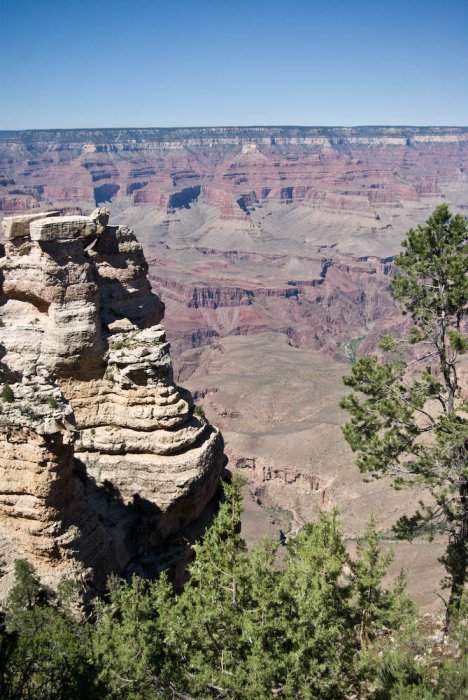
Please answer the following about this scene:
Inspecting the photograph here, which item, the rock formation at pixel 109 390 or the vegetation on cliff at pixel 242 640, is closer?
the vegetation on cliff at pixel 242 640

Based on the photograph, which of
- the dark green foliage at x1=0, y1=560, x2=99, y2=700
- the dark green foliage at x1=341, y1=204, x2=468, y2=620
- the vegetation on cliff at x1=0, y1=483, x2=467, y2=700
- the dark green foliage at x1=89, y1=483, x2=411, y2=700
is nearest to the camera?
the dark green foliage at x1=89, y1=483, x2=411, y2=700

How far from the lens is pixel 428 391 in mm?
19438

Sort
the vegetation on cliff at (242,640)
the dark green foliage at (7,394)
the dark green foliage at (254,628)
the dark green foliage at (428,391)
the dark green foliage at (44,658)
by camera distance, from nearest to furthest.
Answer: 1. the dark green foliage at (254,628)
2. the vegetation on cliff at (242,640)
3. the dark green foliage at (44,658)
4. the dark green foliage at (7,394)
5. the dark green foliage at (428,391)

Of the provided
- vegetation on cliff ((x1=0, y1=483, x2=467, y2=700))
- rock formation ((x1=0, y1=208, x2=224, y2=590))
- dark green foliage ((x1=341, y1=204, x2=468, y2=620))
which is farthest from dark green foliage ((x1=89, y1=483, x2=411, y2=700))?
rock formation ((x1=0, y1=208, x2=224, y2=590))

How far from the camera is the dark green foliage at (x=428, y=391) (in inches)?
739

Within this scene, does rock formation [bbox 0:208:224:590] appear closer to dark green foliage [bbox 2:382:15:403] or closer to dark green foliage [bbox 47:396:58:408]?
dark green foliage [bbox 2:382:15:403]

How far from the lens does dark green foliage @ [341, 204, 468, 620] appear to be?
18.8 metres

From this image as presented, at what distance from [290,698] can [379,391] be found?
36.6ft

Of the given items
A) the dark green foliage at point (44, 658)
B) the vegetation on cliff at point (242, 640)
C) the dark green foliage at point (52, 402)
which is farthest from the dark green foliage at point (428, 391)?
the dark green foliage at point (44, 658)

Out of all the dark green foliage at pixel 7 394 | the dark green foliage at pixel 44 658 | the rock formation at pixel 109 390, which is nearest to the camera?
the dark green foliage at pixel 44 658

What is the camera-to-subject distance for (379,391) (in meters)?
20.3

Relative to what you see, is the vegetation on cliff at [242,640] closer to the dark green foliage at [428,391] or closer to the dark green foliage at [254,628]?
the dark green foliage at [254,628]

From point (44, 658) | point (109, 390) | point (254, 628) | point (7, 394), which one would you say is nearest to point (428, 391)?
point (254, 628)

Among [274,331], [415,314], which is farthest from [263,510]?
[274,331]
